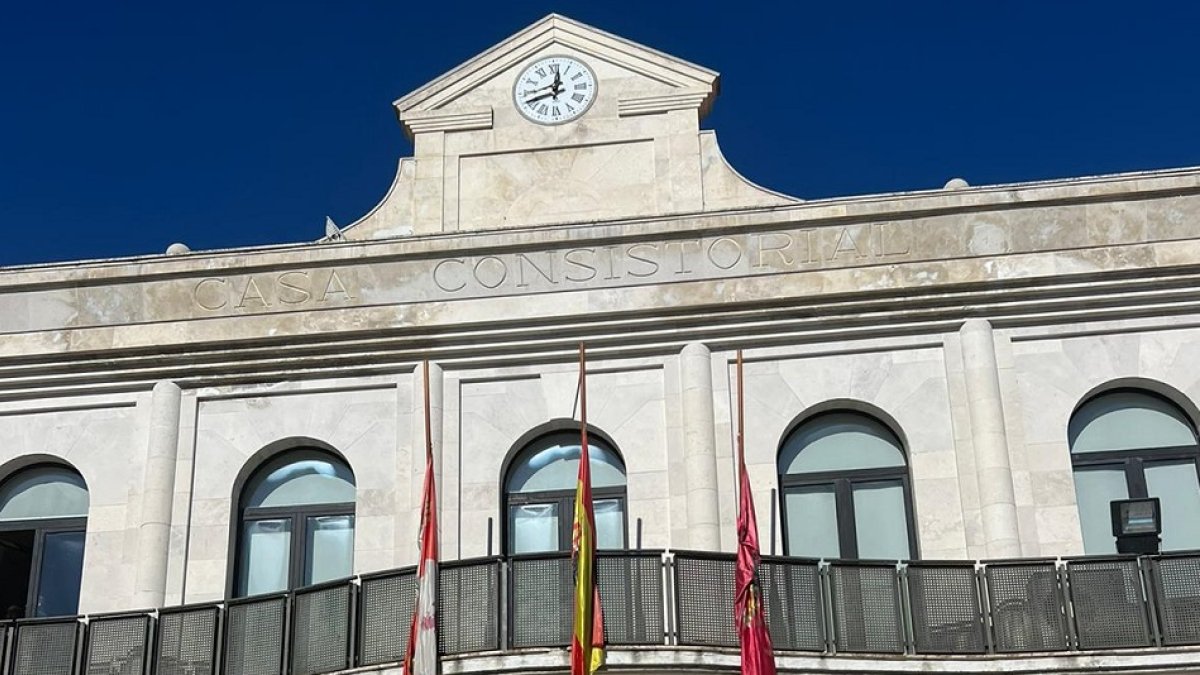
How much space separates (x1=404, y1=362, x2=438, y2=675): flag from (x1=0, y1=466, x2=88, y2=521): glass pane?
15.6 ft

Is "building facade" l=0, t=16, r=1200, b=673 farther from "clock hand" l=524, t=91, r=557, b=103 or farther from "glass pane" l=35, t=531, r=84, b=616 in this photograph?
"clock hand" l=524, t=91, r=557, b=103

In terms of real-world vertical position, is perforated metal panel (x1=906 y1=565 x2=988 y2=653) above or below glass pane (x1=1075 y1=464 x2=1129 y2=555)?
below

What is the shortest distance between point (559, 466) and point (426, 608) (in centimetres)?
349

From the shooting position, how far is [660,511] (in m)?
21.1

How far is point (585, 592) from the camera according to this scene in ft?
61.2

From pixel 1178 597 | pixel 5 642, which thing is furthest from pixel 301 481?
pixel 1178 597

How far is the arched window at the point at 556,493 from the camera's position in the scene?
70.2ft

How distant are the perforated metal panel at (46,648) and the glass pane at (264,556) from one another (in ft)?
7.12

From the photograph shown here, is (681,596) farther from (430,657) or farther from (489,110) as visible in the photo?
(489,110)

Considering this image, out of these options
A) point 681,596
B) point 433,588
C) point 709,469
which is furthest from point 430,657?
point 709,469

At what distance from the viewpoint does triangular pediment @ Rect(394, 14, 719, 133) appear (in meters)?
24.1

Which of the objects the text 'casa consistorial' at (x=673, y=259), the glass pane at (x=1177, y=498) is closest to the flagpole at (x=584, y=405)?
the text 'casa consistorial' at (x=673, y=259)

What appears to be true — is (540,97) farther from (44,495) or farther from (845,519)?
(44,495)

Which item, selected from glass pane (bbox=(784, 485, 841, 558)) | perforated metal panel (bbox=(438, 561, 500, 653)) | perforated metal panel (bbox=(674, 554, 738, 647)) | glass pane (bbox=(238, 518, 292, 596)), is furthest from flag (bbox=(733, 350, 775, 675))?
glass pane (bbox=(238, 518, 292, 596))
